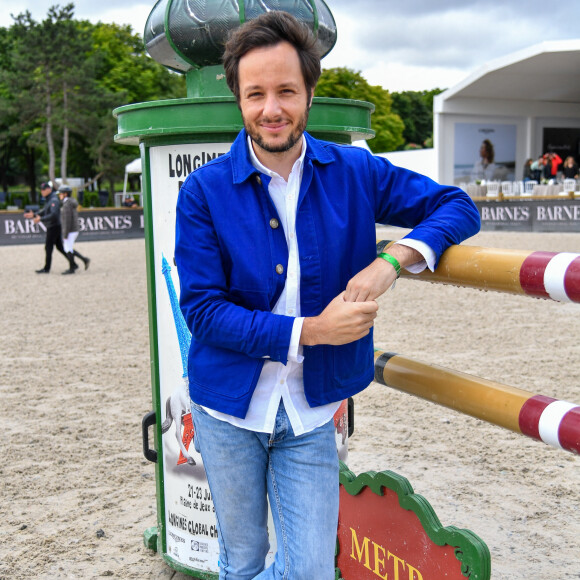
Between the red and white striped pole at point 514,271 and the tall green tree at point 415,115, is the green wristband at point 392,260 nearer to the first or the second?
the red and white striped pole at point 514,271

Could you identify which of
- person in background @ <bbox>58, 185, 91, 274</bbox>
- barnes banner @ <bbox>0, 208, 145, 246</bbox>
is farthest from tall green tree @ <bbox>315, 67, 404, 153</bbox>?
person in background @ <bbox>58, 185, 91, 274</bbox>

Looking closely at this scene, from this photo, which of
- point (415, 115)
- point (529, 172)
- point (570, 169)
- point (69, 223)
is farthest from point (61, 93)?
point (415, 115)

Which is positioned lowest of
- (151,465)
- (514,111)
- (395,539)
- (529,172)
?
(151,465)

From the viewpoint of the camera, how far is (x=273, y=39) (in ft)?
5.51

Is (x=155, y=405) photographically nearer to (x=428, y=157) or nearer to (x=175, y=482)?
(x=175, y=482)

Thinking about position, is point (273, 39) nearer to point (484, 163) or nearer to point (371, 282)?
point (371, 282)

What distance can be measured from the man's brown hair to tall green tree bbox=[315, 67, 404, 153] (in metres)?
49.3

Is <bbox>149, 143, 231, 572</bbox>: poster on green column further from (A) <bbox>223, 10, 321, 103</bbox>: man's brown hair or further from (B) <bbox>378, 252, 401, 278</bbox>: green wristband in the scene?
(B) <bbox>378, 252, 401, 278</bbox>: green wristband

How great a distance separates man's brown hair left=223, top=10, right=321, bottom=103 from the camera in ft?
5.49

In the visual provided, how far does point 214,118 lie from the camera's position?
2500 millimetres

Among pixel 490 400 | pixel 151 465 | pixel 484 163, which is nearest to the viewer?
pixel 490 400

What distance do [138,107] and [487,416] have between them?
5.14ft

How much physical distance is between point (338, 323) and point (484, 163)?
3264cm

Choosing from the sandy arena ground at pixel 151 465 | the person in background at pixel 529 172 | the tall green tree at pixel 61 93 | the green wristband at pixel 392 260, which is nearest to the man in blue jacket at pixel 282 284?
the green wristband at pixel 392 260
